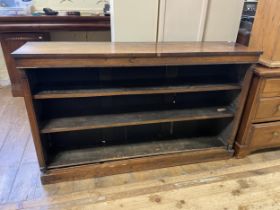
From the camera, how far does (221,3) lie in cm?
174

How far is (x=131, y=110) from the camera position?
1691mm

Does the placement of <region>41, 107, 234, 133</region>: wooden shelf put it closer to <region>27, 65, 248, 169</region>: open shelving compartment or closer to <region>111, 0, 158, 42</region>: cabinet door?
<region>27, 65, 248, 169</region>: open shelving compartment

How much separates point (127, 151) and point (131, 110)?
1.09ft

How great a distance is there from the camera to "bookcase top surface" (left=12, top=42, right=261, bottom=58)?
1.24 meters

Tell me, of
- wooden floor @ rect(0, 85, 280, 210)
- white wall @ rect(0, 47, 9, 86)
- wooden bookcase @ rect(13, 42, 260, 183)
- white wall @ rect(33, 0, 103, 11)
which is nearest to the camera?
wooden bookcase @ rect(13, 42, 260, 183)

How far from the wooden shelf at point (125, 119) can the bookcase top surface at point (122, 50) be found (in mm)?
476

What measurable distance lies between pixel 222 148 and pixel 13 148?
1.78 m

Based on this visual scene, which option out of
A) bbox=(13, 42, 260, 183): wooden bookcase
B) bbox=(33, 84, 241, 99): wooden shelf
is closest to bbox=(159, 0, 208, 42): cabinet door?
bbox=(13, 42, 260, 183): wooden bookcase

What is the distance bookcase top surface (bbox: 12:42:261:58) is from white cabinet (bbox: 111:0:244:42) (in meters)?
0.19

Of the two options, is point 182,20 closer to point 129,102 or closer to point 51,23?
point 129,102

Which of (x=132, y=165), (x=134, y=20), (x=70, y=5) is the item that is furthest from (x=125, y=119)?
(x=70, y=5)

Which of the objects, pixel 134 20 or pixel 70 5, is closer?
pixel 134 20

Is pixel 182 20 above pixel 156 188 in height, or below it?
above

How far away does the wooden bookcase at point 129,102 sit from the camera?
1.34 m
